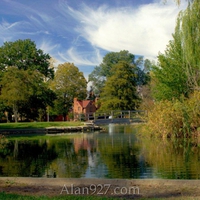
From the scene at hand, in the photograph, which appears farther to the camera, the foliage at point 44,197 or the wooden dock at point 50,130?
the wooden dock at point 50,130

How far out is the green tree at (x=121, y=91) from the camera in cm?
5653

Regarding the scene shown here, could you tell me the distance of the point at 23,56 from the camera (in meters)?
45.5

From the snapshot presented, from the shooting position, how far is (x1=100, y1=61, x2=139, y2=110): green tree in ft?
185

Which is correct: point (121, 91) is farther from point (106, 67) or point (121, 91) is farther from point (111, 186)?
point (111, 186)

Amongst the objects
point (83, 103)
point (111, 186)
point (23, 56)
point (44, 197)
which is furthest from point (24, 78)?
point (44, 197)

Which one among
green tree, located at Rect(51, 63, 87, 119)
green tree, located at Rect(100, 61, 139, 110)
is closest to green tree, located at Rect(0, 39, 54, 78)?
green tree, located at Rect(51, 63, 87, 119)

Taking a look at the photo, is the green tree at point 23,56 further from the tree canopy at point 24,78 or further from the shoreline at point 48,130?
the shoreline at point 48,130

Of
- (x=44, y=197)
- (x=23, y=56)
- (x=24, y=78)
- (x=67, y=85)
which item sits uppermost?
(x=23, y=56)

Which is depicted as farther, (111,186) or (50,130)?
(50,130)

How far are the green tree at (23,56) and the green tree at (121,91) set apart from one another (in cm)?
1354

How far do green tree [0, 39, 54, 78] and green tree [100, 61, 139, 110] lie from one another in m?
13.5

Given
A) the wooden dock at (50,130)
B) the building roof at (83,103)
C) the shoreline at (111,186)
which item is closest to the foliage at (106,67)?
the building roof at (83,103)

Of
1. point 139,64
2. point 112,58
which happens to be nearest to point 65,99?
point 112,58

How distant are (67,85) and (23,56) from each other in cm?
1512
